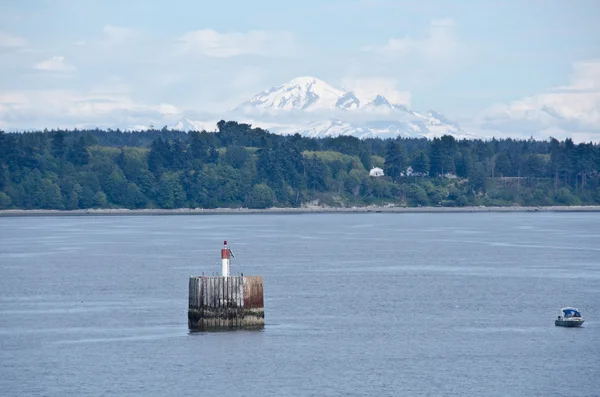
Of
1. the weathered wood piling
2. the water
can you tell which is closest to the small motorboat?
the water

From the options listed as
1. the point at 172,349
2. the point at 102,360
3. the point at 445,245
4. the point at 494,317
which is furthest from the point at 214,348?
the point at 445,245

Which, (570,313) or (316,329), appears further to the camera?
(570,313)

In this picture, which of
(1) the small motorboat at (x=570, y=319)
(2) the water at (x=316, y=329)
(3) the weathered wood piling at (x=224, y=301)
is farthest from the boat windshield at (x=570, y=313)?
(3) the weathered wood piling at (x=224, y=301)

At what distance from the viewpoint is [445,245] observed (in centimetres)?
13988

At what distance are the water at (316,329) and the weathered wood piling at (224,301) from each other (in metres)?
0.83

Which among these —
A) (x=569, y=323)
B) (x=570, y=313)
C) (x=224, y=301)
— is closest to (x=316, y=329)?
(x=224, y=301)

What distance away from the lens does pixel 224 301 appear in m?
55.9

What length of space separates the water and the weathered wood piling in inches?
32.6

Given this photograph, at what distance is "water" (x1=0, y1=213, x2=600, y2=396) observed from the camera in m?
48.0

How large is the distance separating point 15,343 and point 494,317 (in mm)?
28939

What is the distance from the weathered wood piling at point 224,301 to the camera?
55250 millimetres

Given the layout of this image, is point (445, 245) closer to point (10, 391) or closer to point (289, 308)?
point (289, 308)

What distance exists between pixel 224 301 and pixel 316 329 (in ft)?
24.9

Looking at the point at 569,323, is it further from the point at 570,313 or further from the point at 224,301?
the point at 224,301
